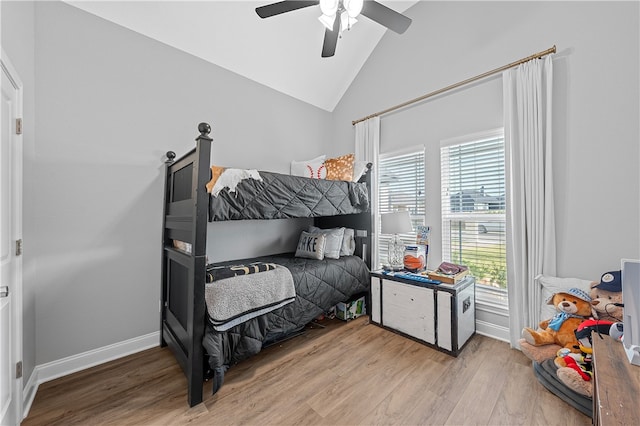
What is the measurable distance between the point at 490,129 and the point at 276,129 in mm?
2257

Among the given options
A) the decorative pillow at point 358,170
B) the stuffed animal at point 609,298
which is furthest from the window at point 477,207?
the decorative pillow at point 358,170

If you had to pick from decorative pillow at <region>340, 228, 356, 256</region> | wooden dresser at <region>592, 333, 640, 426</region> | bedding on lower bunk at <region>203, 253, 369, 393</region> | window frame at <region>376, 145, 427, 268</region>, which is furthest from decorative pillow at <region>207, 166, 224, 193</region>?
wooden dresser at <region>592, 333, 640, 426</region>

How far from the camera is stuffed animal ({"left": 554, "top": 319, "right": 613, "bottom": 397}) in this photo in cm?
142

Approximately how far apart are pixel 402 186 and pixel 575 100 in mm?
1539

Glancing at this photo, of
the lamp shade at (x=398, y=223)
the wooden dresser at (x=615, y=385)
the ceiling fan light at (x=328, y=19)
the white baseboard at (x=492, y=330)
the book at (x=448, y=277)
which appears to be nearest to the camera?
the wooden dresser at (x=615, y=385)

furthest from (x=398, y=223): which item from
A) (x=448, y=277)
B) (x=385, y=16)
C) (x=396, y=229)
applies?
(x=385, y=16)

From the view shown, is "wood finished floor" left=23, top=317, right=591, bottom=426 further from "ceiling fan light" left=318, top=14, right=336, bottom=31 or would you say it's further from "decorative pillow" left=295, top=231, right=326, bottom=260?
"ceiling fan light" left=318, top=14, right=336, bottom=31

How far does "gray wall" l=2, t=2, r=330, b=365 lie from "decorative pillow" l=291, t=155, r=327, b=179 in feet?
3.48

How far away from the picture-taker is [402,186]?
9.95 ft

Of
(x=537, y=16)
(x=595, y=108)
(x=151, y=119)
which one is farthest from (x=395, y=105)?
(x=151, y=119)

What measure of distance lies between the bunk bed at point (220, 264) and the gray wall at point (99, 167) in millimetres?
198

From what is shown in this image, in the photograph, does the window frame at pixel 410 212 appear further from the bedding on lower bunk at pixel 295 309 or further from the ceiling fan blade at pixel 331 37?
the ceiling fan blade at pixel 331 37

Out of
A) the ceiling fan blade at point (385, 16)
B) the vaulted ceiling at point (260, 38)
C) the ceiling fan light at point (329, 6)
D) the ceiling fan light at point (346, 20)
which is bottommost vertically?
the ceiling fan light at point (329, 6)

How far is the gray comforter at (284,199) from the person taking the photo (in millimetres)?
1844
